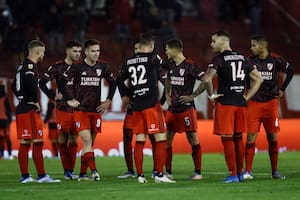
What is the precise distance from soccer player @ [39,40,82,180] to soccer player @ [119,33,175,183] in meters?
1.79

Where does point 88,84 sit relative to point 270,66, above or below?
below

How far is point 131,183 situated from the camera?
15.2 m

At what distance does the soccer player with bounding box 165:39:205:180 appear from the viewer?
15.9 meters

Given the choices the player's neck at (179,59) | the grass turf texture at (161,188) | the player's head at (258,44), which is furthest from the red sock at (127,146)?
the player's head at (258,44)

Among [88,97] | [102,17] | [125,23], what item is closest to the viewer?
[88,97]

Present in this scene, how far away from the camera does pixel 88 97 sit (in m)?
15.8

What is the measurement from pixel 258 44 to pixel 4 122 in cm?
944

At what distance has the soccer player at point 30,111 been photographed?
51.0ft

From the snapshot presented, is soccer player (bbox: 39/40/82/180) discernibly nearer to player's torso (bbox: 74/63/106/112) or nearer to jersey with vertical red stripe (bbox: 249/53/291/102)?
player's torso (bbox: 74/63/106/112)

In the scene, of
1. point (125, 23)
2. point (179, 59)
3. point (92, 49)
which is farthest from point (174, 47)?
point (125, 23)

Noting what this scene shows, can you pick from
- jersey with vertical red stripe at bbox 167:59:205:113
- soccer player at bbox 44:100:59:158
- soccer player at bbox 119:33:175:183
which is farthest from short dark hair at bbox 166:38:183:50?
soccer player at bbox 44:100:59:158

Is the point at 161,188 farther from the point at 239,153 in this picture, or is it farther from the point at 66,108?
the point at 66,108

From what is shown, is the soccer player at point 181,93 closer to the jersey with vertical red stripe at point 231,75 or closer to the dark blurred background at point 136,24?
the jersey with vertical red stripe at point 231,75

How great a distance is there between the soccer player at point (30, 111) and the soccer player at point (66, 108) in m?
0.86
